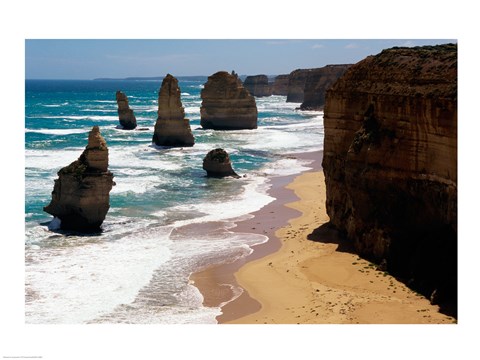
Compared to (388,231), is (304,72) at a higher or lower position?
higher

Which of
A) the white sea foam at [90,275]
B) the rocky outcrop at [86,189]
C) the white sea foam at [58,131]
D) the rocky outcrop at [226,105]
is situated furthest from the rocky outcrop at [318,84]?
the white sea foam at [90,275]

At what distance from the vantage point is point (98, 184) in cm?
2483

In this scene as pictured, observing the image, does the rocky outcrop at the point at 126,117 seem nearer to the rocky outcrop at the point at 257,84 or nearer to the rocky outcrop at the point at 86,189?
the rocky outcrop at the point at 86,189

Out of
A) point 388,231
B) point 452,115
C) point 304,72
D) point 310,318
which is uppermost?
point 304,72

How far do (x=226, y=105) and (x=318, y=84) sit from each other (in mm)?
36006

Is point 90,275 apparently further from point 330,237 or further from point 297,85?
point 297,85

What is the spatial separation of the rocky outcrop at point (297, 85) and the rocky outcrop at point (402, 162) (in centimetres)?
9881

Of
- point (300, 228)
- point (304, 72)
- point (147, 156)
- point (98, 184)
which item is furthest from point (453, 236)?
point (304, 72)

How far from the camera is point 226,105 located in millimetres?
66312

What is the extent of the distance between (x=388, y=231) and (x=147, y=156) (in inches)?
1156

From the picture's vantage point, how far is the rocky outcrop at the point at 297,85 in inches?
4730

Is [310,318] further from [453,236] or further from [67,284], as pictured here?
[67,284]

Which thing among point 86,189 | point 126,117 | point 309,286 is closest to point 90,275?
point 86,189

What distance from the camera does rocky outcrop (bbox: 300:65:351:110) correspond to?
9688 cm
